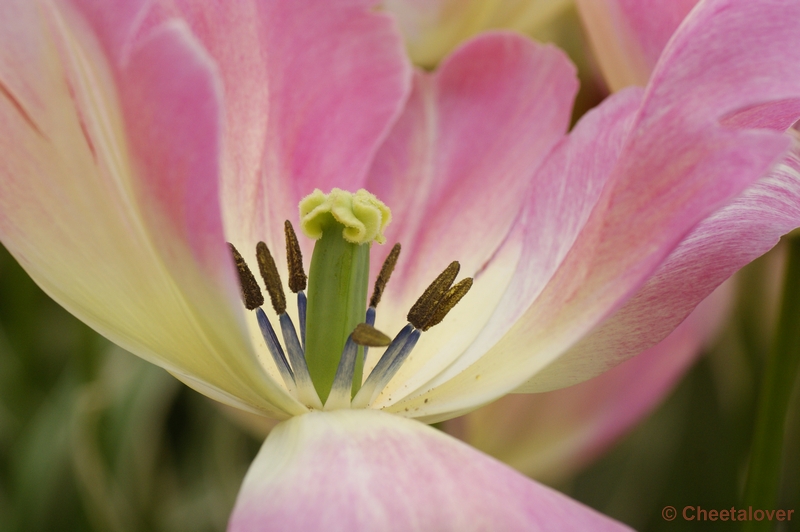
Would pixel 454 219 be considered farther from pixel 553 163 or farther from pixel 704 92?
pixel 704 92

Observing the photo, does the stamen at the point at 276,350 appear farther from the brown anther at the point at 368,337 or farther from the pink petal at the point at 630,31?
the pink petal at the point at 630,31

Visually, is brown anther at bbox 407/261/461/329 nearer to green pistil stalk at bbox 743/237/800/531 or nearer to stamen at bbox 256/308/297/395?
stamen at bbox 256/308/297/395

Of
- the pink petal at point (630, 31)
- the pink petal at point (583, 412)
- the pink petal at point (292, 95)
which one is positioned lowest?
the pink petal at point (583, 412)

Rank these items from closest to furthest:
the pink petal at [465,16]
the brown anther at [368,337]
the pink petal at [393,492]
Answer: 1. the pink petal at [393,492]
2. the brown anther at [368,337]
3. the pink petal at [465,16]

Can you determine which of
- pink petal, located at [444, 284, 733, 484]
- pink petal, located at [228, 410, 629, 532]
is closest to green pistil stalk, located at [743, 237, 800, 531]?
pink petal, located at [444, 284, 733, 484]

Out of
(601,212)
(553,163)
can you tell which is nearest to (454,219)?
(553,163)

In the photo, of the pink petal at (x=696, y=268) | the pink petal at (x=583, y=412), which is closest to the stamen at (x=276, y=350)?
the pink petal at (x=696, y=268)
